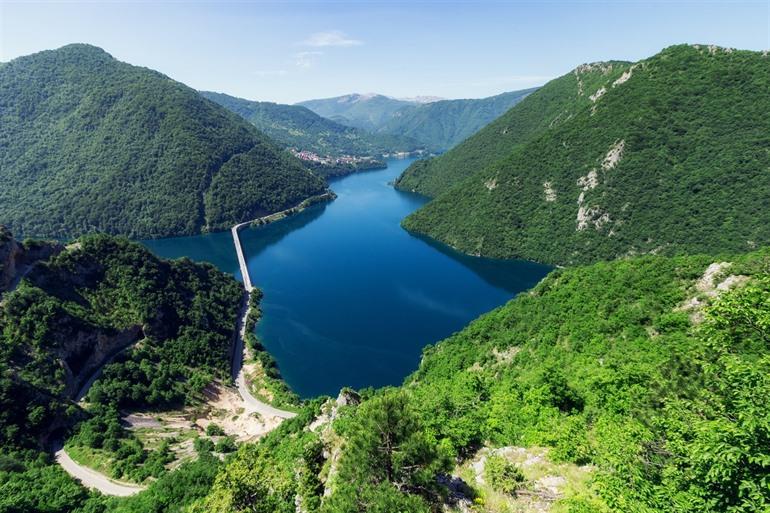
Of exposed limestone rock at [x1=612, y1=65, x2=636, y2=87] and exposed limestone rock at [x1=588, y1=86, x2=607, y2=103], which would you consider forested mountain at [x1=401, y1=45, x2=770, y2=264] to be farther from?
exposed limestone rock at [x1=588, y1=86, x2=607, y2=103]

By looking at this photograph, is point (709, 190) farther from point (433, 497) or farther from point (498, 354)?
point (433, 497)

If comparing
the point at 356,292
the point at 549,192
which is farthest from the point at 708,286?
the point at 549,192

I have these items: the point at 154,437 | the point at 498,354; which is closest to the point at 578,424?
the point at 498,354

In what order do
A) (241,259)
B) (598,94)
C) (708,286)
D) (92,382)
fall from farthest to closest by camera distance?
(598,94) → (241,259) → (92,382) → (708,286)

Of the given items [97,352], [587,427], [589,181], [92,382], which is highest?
[589,181]

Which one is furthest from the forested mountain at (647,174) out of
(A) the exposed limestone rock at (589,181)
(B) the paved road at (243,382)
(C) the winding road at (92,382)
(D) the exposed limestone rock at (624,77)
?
(C) the winding road at (92,382)

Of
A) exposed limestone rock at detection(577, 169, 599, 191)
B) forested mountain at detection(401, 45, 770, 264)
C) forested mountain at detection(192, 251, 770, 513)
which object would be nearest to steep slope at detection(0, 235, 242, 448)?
forested mountain at detection(192, 251, 770, 513)

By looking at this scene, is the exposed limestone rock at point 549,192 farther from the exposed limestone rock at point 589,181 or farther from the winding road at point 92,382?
the winding road at point 92,382

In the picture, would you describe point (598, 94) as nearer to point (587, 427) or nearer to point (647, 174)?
point (647, 174)
